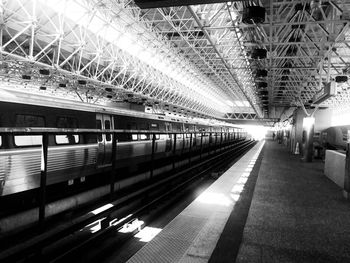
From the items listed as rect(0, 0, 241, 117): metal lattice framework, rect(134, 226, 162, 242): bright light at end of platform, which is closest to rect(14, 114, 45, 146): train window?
rect(134, 226, 162, 242): bright light at end of platform

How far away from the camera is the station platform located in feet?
14.6

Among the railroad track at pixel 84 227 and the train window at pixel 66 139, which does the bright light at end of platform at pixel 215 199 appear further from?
the train window at pixel 66 139

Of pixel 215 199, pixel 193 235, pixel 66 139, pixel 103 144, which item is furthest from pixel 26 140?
pixel 215 199

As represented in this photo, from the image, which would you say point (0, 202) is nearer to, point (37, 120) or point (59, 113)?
point (37, 120)

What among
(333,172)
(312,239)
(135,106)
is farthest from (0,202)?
(135,106)

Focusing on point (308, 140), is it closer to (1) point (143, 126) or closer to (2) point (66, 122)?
(1) point (143, 126)

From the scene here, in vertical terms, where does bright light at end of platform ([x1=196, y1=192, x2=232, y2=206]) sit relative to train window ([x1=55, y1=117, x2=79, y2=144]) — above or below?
below

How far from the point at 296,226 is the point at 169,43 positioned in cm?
2292

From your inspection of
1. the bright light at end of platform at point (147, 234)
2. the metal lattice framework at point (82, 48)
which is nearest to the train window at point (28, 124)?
the bright light at end of platform at point (147, 234)

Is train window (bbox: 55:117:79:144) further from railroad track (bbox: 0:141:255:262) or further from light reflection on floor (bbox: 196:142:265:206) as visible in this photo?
light reflection on floor (bbox: 196:142:265:206)

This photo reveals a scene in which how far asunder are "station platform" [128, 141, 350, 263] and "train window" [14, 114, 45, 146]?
146 inches

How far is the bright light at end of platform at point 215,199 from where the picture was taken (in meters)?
7.38

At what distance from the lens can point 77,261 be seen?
512 cm

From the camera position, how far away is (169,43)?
87.5 feet
